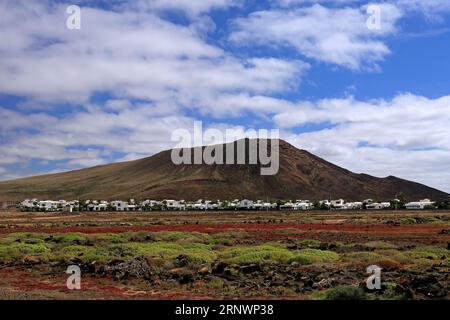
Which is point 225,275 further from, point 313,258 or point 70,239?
point 70,239

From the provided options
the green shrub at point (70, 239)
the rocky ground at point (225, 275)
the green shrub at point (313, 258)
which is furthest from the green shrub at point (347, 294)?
the green shrub at point (70, 239)

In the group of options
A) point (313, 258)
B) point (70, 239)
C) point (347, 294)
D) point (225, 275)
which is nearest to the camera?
point (347, 294)

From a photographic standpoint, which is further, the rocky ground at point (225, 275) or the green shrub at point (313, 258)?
the green shrub at point (313, 258)

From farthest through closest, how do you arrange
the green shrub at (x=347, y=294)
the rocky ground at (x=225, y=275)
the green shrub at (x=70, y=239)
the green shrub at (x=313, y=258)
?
the green shrub at (x=70, y=239), the green shrub at (x=313, y=258), the rocky ground at (x=225, y=275), the green shrub at (x=347, y=294)

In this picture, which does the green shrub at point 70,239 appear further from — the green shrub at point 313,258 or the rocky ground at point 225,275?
the green shrub at point 313,258

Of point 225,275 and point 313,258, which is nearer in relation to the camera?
point 225,275

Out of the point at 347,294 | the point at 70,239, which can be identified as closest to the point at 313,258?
the point at 347,294

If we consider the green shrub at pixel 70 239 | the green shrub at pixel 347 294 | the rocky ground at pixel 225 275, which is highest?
the green shrub at pixel 347 294

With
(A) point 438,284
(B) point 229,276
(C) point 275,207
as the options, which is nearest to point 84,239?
(B) point 229,276

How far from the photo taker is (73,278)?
71.4 ft

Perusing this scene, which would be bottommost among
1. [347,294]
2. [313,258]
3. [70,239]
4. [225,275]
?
[70,239]

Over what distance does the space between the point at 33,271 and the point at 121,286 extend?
6.54 metres

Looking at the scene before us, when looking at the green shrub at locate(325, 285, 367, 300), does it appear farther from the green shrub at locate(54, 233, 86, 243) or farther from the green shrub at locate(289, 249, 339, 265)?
the green shrub at locate(54, 233, 86, 243)
